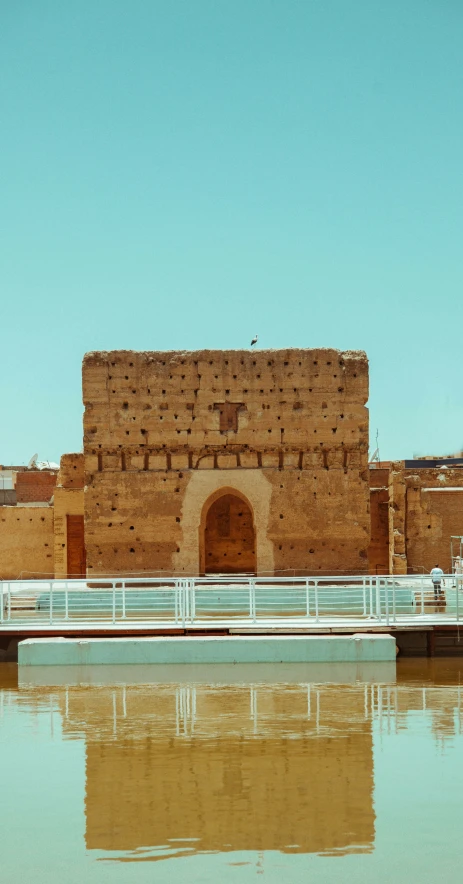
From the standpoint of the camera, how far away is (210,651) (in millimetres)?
14000

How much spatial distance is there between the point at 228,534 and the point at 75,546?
391 cm

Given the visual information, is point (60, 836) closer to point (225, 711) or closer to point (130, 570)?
point (225, 711)

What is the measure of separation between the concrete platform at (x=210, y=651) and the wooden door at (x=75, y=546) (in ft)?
39.8

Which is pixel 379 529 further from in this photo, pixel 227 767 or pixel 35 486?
pixel 227 767

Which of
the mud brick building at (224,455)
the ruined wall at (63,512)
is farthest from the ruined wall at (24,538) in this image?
the mud brick building at (224,455)

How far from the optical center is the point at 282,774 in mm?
8961

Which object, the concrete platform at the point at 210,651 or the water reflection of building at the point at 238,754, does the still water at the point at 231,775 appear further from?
the concrete platform at the point at 210,651

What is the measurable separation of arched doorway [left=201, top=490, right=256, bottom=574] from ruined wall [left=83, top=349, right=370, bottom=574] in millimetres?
3317

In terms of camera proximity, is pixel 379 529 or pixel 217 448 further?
pixel 379 529

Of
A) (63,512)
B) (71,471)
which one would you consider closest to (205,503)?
(63,512)

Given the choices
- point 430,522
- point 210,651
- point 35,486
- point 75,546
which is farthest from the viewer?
point 35,486

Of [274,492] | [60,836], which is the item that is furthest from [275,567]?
[60,836]

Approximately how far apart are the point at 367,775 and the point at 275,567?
13.9 metres

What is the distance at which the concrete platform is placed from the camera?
45.9ft
